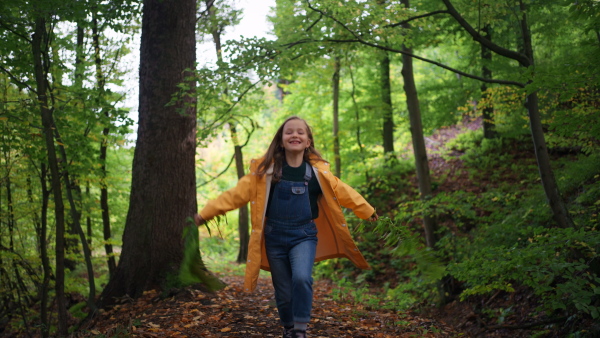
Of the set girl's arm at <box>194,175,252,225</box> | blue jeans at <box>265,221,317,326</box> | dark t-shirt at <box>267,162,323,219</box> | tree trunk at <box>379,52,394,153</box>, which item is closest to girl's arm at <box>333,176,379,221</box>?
dark t-shirt at <box>267,162,323,219</box>

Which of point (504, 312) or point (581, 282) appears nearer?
point (581, 282)

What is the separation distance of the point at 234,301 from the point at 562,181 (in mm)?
6190

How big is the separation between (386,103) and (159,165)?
1060 centimetres

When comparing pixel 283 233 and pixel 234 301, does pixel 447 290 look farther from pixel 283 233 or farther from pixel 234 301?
pixel 283 233

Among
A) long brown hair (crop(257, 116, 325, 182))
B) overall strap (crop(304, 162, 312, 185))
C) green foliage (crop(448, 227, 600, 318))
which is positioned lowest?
green foliage (crop(448, 227, 600, 318))

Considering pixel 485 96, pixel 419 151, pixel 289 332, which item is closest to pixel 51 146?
pixel 289 332

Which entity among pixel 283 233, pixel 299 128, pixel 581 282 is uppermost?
pixel 299 128

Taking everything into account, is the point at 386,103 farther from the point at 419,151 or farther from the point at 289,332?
the point at 289,332

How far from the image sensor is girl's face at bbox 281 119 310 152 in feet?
13.1

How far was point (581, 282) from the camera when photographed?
13.0 feet

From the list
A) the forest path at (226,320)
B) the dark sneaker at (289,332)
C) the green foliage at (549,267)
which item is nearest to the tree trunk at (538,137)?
the green foliage at (549,267)

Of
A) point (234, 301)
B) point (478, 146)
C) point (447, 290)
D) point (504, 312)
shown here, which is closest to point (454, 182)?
point (478, 146)

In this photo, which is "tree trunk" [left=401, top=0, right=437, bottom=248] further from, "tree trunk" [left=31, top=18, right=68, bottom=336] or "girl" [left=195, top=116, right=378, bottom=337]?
"tree trunk" [left=31, top=18, right=68, bottom=336]

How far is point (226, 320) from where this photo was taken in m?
5.38
